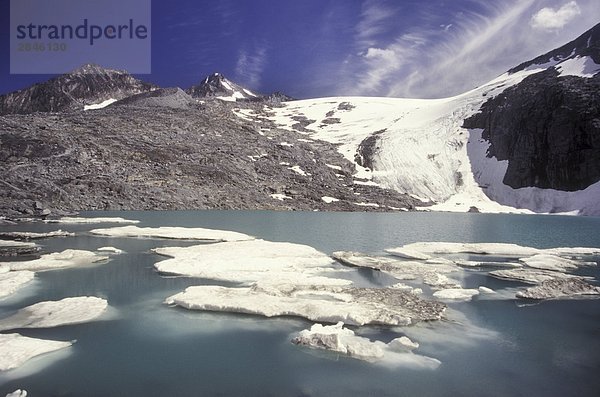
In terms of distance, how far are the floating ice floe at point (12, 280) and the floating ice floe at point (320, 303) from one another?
8.03 m

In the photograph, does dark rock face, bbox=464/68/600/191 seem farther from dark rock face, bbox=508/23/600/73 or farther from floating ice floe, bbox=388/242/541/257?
floating ice floe, bbox=388/242/541/257

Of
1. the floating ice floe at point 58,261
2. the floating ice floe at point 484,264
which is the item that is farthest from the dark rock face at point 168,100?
the floating ice floe at point 484,264

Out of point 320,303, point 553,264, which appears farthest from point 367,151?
point 320,303

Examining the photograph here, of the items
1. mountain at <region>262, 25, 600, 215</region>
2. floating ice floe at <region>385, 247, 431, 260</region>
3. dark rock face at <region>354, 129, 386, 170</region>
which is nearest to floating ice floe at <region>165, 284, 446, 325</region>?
floating ice floe at <region>385, 247, 431, 260</region>

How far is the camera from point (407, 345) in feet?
46.5

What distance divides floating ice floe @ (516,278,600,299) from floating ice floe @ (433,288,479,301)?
245 centimetres

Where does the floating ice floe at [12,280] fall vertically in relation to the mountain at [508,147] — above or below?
below

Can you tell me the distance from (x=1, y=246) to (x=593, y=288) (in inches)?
1580

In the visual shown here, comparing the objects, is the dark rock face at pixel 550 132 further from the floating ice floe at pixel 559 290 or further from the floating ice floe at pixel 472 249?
the floating ice floe at pixel 559 290

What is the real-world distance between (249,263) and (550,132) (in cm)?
11285

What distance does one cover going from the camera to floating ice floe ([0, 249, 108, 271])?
2584cm

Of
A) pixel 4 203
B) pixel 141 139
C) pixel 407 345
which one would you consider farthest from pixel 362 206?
pixel 407 345

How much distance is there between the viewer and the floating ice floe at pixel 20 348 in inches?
483

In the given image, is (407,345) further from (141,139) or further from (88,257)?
(141,139)
